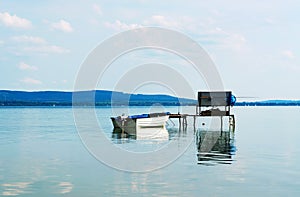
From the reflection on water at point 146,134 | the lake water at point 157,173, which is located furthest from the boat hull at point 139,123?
the lake water at point 157,173

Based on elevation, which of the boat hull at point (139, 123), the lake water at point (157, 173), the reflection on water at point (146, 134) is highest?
the boat hull at point (139, 123)

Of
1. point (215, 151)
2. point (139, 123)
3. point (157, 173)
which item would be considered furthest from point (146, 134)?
point (157, 173)

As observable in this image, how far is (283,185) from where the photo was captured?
2025cm

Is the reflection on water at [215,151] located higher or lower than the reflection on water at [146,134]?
lower

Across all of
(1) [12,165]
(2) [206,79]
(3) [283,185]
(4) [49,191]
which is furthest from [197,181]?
(2) [206,79]

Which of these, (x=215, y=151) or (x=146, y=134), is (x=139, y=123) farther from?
(x=215, y=151)

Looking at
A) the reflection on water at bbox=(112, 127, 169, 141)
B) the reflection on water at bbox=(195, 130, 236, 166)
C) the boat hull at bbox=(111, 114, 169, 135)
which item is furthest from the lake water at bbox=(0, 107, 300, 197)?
the boat hull at bbox=(111, 114, 169, 135)

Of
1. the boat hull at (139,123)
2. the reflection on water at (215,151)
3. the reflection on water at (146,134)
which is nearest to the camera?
the reflection on water at (215,151)

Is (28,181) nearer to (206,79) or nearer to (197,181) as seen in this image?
(197,181)

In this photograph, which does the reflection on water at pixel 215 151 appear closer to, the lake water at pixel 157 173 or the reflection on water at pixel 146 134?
the lake water at pixel 157 173

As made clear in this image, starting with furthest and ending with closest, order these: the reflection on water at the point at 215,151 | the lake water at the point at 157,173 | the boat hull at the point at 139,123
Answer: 1. the boat hull at the point at 139,123
2. the reflection on water at the point at 215,151
3. the lake water at the point at 157,173

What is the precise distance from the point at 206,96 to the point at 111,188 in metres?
35.0

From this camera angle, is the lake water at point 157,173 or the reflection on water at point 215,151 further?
the reflection on water at point 215,151

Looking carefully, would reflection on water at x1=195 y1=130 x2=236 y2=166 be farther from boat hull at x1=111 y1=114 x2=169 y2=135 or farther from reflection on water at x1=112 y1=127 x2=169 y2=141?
boat hull at x1=111 y1=114 x2=169 y2=135
